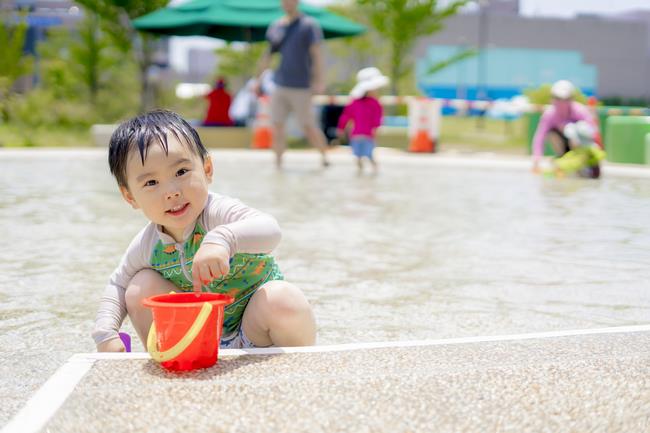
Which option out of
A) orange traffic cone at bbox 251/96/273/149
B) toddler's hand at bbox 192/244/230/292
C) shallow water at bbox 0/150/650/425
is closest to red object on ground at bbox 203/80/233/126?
orange traffic cone at bbox 251/96/273/149

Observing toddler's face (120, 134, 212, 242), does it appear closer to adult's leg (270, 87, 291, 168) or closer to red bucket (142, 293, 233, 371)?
red bucket (142, 293, 233, 371)

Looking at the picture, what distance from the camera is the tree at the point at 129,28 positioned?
1923 centimetres

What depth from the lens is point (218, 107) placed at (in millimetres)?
16172

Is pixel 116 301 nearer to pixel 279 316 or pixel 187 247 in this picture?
pixel 187 247

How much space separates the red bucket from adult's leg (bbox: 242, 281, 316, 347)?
29 centimetres

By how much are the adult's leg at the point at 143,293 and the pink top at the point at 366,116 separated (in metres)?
8.51

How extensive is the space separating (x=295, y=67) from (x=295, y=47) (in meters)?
0.23

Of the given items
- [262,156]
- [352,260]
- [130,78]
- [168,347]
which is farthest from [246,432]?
[130,78]

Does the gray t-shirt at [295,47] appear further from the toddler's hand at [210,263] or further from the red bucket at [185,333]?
the red bucket at [185,333]

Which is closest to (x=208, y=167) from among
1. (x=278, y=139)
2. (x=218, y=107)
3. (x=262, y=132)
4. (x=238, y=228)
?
(x=238, y=228)

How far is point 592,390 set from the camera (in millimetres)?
1936

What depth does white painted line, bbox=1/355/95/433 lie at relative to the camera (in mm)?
1689

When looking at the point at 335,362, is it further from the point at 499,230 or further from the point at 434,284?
the point at 499,230

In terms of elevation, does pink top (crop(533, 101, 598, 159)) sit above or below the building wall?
below
